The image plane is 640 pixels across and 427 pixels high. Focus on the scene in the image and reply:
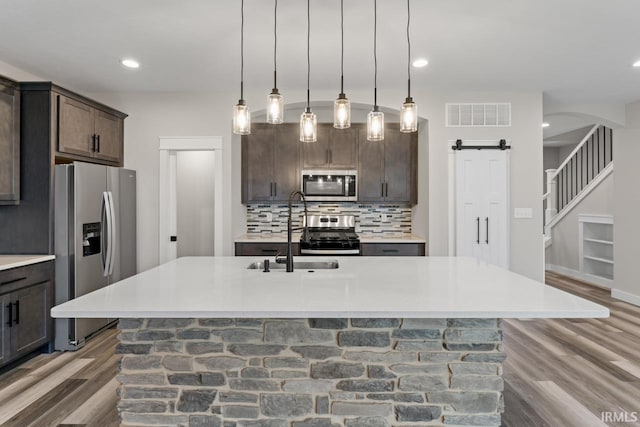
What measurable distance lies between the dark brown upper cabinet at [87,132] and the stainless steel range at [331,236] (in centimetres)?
228

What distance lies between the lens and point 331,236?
493cm

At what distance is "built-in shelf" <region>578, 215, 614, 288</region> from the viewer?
6.32 meters

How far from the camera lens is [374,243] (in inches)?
183

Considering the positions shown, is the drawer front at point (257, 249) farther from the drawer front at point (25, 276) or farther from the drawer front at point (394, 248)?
the drawer front at point (25, 276)

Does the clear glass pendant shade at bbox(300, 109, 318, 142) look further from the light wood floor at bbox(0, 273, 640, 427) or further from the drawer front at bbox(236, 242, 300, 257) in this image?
the drawer front at bbox(236, 242, 300, 257)

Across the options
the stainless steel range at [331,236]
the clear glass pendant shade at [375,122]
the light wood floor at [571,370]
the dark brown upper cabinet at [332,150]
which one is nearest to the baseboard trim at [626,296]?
the light wood floor at [571,370]

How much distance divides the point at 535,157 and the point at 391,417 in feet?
12.3

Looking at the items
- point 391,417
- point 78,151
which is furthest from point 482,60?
point 78,151

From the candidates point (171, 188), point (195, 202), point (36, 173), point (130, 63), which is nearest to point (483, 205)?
point (195, 202)

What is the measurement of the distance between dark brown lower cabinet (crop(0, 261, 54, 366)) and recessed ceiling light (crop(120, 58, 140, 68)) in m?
1.87

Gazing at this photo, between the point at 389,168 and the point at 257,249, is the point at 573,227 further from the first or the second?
the point at 257,249

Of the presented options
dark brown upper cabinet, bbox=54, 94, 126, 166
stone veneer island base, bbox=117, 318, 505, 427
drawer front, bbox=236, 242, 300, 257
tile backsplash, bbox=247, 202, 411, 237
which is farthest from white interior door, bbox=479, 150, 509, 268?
dark brown upper cabinet, bbox=54, 94, 126, 166

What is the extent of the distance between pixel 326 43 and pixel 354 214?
250cm

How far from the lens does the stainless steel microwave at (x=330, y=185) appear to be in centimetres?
490
